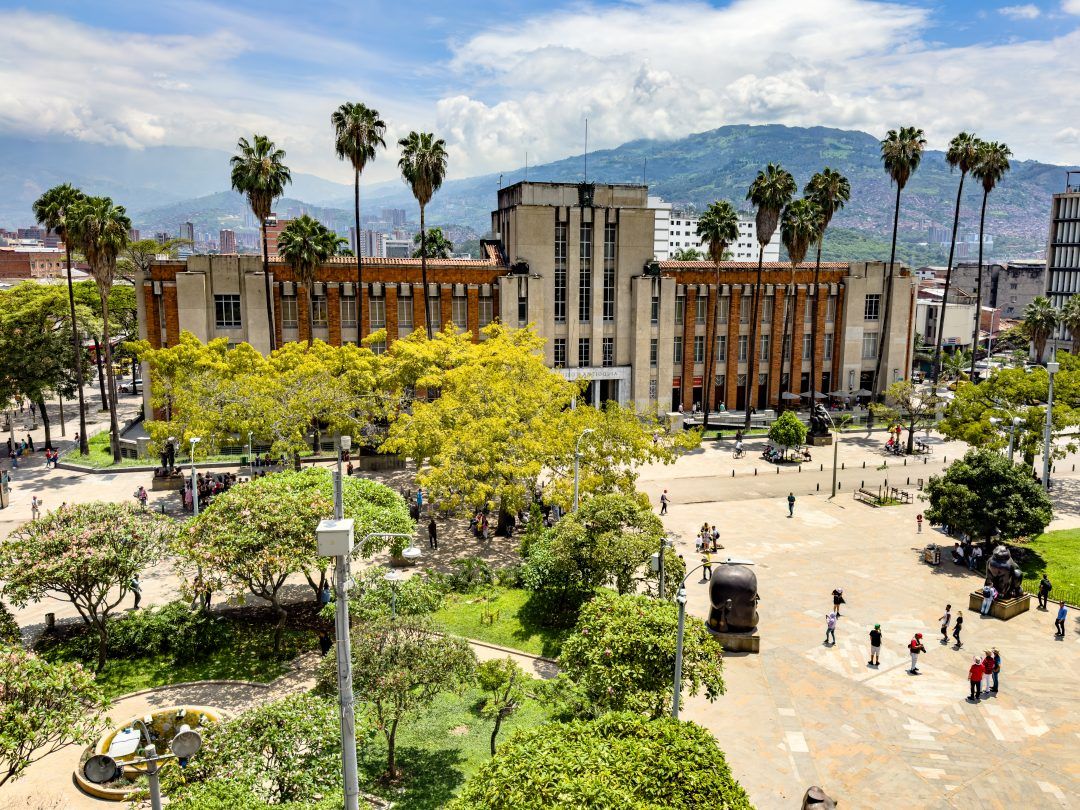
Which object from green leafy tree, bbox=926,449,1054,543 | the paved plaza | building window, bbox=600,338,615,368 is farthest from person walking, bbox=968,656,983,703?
building window, bbox=600,338,615,368

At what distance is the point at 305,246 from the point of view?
5278 cm

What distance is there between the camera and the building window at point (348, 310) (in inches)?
2352

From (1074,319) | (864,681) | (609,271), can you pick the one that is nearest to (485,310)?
(609,271)

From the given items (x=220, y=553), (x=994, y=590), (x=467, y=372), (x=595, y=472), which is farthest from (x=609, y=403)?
(x=220, y=553)

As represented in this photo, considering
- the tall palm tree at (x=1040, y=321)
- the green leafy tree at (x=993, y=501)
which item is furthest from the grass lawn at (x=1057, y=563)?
the tall palm tree at (x=1040, y=321)

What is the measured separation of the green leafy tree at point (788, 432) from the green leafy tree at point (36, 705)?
1820 inches

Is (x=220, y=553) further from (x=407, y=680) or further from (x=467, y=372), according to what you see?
(x=467, y=372)

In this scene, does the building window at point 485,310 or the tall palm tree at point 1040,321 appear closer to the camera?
the building window at point 485,310

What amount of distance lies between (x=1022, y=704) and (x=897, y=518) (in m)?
19.6

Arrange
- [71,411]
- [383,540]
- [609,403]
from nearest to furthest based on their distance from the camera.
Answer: [383,540]
[609,403]
[71,411]

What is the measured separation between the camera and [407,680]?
59.1ft

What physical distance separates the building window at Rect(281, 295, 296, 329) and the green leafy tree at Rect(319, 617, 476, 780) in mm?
43672

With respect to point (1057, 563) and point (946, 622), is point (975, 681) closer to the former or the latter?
point (946, 622)

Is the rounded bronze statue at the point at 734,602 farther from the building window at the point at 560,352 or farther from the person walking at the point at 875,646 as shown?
the building window at the point at 560,352
